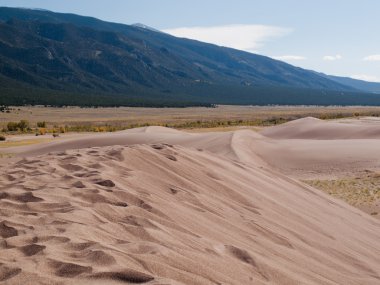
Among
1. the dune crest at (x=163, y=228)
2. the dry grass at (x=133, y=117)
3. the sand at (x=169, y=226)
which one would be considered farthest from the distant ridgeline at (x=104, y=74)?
the dune crest at (x=163, y=228)

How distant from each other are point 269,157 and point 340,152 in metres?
3.16

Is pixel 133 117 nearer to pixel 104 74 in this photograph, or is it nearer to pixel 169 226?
pixel 169 226

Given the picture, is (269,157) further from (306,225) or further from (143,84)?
(143,84)

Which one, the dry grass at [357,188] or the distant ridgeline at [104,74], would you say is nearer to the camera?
the dry grass at [357,188]

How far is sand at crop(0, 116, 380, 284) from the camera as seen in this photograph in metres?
4.16

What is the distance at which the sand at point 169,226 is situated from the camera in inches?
164

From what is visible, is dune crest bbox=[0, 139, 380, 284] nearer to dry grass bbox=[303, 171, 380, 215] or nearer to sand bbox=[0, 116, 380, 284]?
sand bbox=[0, 116, 380, 284]

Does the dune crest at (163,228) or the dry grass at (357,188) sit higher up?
the dune crest at (163,228)

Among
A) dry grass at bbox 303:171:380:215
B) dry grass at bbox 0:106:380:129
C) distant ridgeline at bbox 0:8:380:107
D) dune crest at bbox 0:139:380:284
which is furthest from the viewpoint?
distant ridgeline at bbox 0:8:380:107

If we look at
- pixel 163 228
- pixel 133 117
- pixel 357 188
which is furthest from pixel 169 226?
pixel 133 117

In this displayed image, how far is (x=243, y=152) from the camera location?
21266 millimetres

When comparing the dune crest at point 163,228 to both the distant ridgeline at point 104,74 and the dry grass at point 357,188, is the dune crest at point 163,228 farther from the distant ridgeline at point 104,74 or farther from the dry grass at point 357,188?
the distant ridgeline at point 104,74

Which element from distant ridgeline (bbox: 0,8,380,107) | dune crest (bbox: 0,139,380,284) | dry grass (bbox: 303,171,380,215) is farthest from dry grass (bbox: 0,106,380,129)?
dune crest (bbox: 0,139,380,284)

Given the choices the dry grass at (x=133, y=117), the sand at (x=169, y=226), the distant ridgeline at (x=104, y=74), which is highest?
the distant ridgeline at (x=104, y=74)
